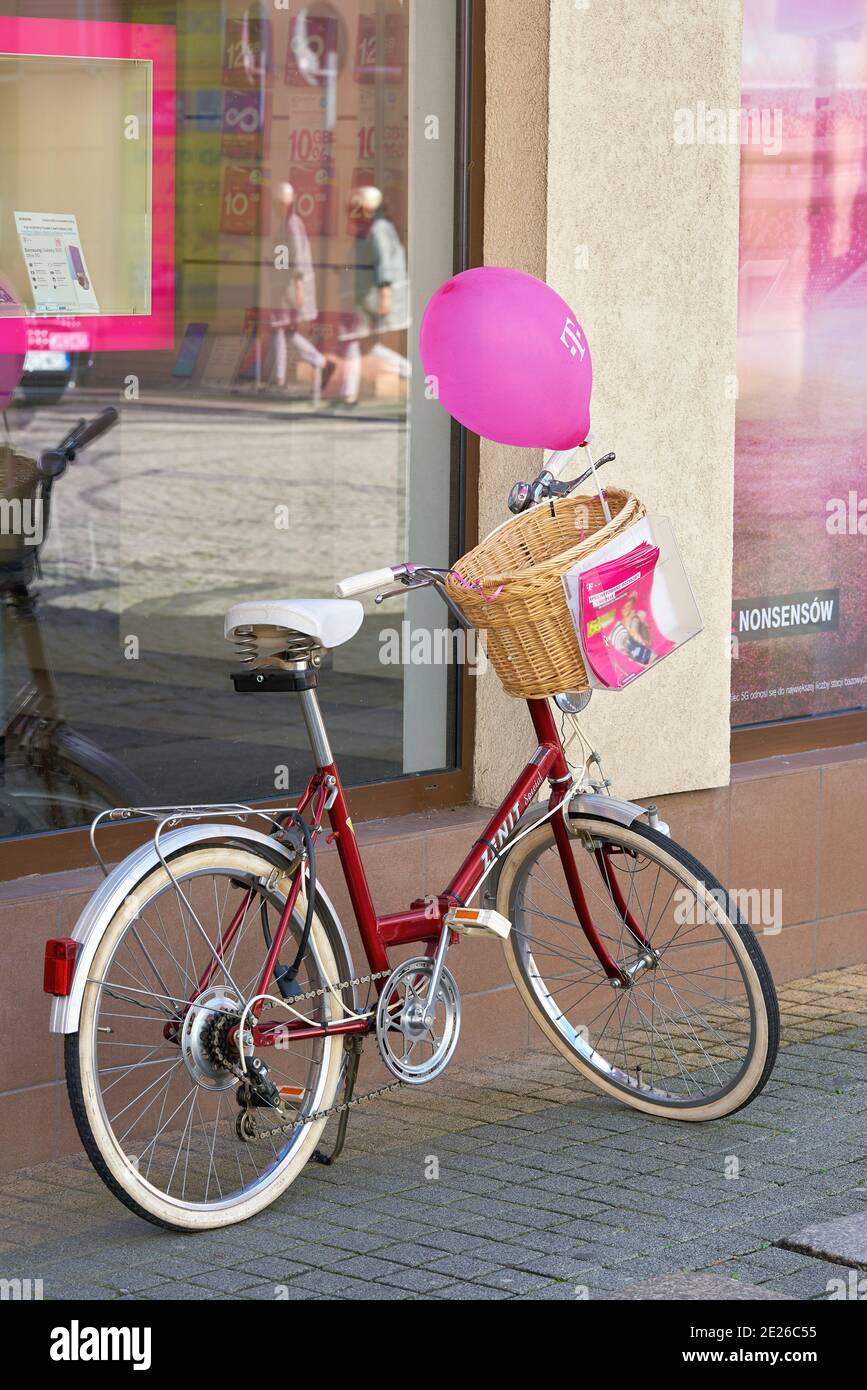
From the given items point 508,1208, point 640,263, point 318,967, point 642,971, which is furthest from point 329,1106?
point 640,263

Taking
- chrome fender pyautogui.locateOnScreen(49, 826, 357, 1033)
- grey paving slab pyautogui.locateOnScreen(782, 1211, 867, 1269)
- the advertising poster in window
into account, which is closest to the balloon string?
chrome fender pyautogui.locateOnScreen(49, 826, 357, 1033)

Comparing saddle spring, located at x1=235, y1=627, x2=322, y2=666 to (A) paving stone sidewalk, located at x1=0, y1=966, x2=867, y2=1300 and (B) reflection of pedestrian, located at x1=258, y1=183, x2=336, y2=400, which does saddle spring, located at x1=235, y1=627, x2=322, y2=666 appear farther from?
(B) reflection of pedestrian, located at x1=258, y1=183, x2=336, y2=400

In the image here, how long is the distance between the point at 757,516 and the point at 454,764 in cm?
154

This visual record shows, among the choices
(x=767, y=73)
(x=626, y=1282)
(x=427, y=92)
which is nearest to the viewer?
(x=626, y=1282)

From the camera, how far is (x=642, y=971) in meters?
5.01

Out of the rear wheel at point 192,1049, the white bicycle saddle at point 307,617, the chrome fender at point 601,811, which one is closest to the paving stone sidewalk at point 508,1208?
the rear wheel at point 192,1049

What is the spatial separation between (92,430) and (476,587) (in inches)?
52.5

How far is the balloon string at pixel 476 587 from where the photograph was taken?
170 inches

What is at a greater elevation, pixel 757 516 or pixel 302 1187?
pixel 757 516

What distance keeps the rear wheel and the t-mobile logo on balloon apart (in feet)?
4.38

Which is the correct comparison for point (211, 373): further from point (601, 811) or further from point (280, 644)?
point (601, 811)
